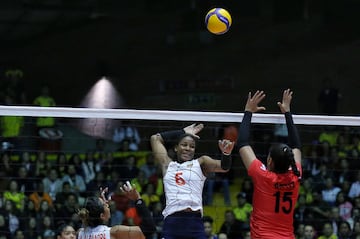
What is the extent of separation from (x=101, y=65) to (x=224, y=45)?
129 inches

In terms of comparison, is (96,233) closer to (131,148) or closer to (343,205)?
(343,205)

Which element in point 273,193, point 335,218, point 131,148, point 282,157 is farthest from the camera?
point 131,148

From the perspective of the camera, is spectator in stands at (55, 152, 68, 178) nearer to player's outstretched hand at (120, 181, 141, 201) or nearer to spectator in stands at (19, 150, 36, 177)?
spectator in stands at (19, 150, 36, 177)

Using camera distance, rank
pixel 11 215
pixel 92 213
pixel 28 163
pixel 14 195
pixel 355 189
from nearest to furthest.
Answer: pixel 92 213, pixel 11 215, pixel 14 195, pixel 355 189, pixel 28 163

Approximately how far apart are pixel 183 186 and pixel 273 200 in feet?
4.69

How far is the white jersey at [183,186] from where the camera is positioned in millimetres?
10031

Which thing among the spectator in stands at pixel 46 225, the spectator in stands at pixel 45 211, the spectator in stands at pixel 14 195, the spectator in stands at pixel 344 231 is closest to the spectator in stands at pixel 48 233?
the spectator in stands at pixel 46 225

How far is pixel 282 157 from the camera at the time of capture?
8773mm

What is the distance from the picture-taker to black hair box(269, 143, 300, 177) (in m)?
8.77

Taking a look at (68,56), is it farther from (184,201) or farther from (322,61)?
(184,201)

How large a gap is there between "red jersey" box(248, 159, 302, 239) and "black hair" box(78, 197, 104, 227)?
1684 millimetres

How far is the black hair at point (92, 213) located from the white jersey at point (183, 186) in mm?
813

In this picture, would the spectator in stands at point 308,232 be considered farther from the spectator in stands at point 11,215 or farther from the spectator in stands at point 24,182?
the spectator in stands at point 24,182

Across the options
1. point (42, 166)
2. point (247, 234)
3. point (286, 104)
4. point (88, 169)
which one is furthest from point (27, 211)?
point (286, 104)
